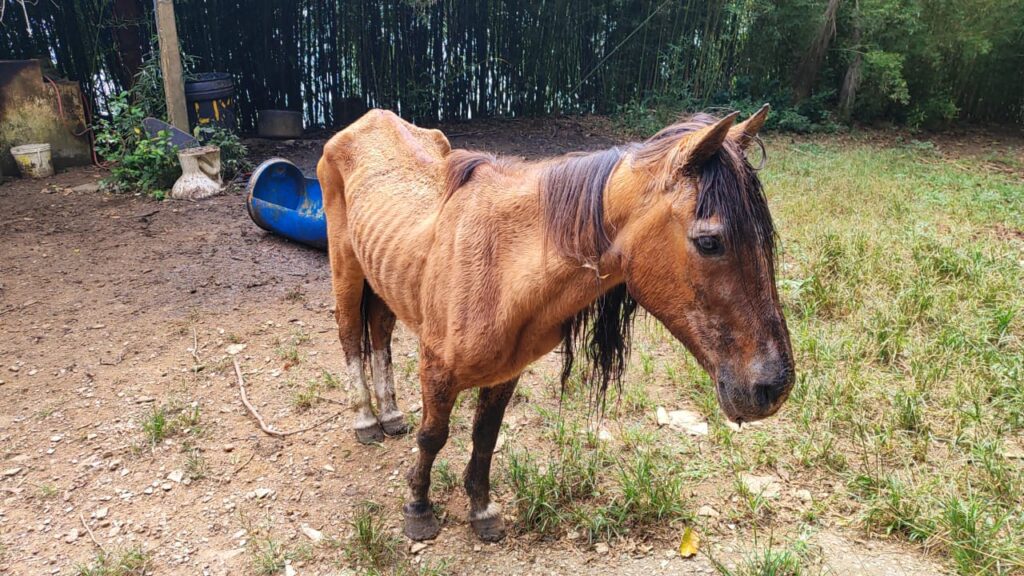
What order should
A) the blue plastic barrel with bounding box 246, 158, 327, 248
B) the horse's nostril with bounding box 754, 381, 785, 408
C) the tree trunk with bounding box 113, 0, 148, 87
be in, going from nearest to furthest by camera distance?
the horse's nostril with bounding box 754, 381, 785, 408 → the blue plastic barrel with bounding box 246, 158, 327, 248 → the tree trunk with bounding box 113, 0, 148, 87

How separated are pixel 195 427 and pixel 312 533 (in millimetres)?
1143

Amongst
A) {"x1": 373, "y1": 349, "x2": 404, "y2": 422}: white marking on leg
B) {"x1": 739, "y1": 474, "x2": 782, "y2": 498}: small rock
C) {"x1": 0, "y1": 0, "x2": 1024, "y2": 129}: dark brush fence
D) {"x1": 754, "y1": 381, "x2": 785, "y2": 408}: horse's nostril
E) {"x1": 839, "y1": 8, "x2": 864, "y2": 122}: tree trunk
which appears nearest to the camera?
{"x1": 754, "y1": 381, "x2": 785, "y2": 408}: horse's nostril

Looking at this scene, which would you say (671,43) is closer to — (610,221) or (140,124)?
(140,124)

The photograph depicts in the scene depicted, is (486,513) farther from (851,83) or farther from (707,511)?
(851,83)

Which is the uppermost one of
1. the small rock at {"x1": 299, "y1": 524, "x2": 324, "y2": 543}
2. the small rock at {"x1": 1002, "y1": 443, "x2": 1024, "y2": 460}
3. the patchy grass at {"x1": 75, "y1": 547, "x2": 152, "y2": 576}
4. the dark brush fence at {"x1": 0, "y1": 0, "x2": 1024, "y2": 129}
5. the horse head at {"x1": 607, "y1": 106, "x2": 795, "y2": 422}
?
the dark brush fence at {"x1": 0, "y1": 0, "x2": 1024, "y2": 129}

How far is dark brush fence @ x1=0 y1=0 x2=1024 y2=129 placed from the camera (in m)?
8.66

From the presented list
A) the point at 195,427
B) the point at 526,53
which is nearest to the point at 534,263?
the point at 195,427

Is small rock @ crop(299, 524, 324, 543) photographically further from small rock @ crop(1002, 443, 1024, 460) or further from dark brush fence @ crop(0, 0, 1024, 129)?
dark brush fence @ crop(0, 0, 1024, 129)

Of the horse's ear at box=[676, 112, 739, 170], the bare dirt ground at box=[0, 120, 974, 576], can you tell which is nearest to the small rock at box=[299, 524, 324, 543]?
the bare dirt ground at box=[0, 120, 974, 576]

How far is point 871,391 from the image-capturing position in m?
3.49

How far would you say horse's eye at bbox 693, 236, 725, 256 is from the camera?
5.65ft

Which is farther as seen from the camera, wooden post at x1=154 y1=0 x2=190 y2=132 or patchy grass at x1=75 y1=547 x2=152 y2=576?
wooden post at x1=154 y1=0 x2=190 y2=132

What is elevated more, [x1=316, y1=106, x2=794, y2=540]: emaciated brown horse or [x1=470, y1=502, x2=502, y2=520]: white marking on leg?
[x1=316, y1=106, x2=794, y2=540]: emaciated brown horse

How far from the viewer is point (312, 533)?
9.42 ft
